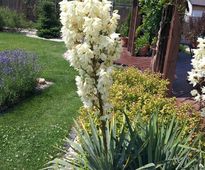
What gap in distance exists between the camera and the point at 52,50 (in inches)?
542

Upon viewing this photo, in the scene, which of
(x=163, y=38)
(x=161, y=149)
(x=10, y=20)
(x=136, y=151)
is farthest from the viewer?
(x=10, y=20)

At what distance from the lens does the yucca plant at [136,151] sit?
3652 millimetres

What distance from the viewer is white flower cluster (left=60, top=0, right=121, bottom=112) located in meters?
3.02

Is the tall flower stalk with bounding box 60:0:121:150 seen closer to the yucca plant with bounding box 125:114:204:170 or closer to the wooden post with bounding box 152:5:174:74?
the yucca plant with bounding box 125:114:204:170

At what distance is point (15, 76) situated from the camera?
8078mm

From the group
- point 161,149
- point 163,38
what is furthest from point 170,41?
point 161,149

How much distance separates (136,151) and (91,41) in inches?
45.7

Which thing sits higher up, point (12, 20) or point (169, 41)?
point (169, 41)

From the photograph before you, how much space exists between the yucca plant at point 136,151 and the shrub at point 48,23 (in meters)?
13.7

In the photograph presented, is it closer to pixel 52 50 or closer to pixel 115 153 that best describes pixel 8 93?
pixel 115 153

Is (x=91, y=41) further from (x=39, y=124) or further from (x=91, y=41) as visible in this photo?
(x=39, y=124)

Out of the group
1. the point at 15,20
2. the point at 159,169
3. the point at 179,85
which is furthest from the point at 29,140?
the point at 15,20

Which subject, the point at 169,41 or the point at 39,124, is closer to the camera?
the point at 39,124

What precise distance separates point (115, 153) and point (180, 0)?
3.71m
